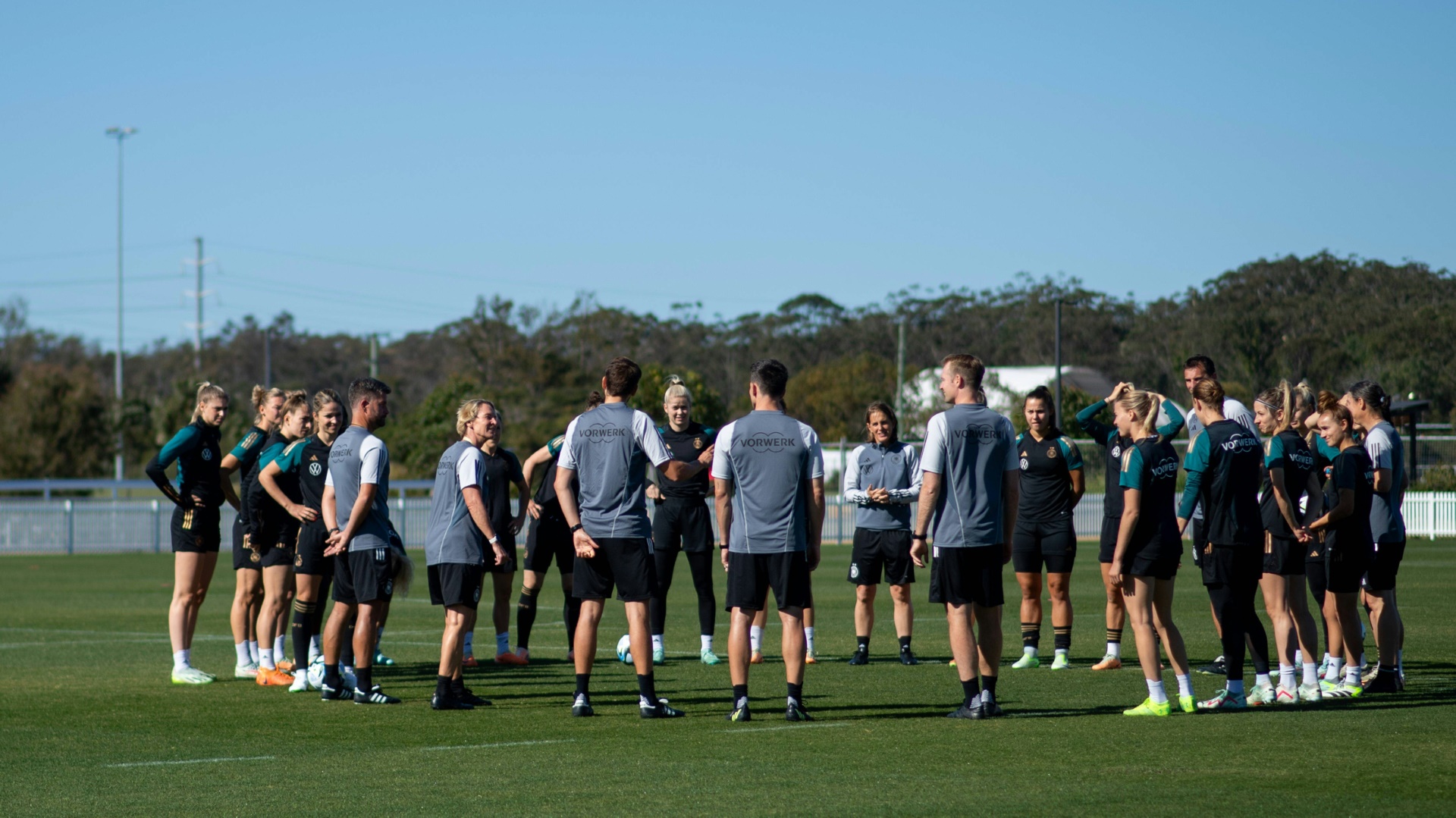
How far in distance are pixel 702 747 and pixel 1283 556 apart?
4.25 meters

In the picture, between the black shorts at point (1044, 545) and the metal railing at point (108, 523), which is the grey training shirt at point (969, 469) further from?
the metal railing at point (108, 523)

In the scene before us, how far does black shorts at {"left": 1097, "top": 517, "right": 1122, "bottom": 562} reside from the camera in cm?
1020

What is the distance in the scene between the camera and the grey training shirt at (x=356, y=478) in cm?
956

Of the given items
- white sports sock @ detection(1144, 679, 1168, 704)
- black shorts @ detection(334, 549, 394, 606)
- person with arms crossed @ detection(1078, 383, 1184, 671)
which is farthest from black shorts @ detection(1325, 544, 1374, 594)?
black shorts @ detection(334, 549, 394, 606)

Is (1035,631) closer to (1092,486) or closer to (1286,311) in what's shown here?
(1092,486)

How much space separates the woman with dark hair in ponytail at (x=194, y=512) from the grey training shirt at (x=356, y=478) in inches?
65.7

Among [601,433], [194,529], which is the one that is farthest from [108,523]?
[601,433]

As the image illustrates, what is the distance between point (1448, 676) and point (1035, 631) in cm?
295

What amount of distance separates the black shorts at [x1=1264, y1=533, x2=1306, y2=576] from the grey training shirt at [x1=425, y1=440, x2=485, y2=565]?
5.12 meters

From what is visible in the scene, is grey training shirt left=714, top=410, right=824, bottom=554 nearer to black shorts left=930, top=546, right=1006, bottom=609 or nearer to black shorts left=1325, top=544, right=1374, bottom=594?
black shorts left=930, top=546, right=1006, bottom=609

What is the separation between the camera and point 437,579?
33.2 ft

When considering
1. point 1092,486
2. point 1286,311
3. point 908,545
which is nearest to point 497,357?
point 1092,486

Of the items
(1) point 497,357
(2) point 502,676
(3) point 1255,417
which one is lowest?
(2) point 502,676

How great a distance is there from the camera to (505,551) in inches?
419
